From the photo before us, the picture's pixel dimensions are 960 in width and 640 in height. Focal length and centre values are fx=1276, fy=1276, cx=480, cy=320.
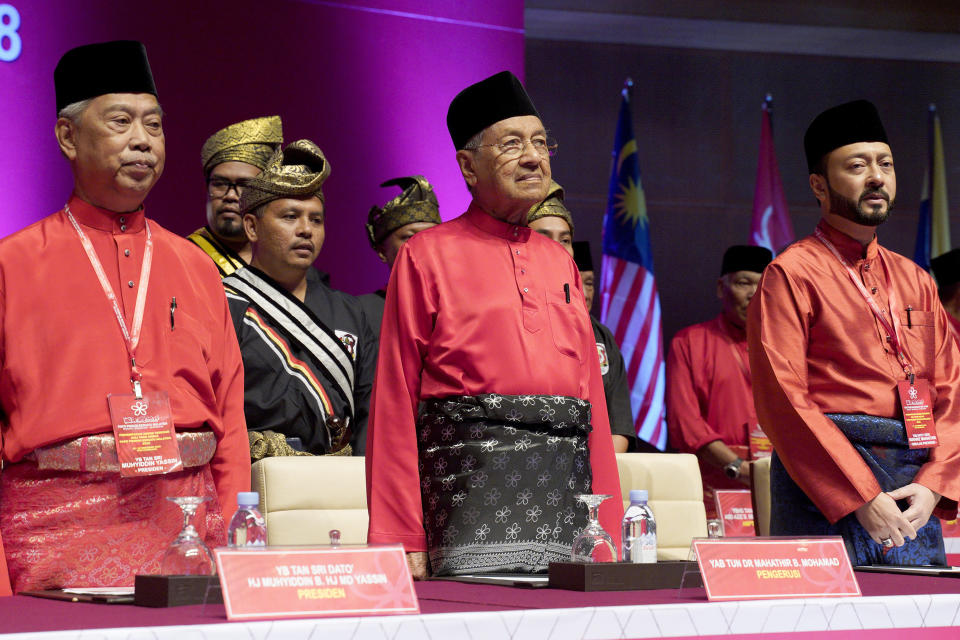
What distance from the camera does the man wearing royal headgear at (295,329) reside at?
10.9 feet

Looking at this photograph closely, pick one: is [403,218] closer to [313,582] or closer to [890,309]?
[890,309]

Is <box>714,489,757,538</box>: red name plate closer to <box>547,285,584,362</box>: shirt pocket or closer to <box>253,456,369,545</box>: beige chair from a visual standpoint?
<box>253,456,369,545</box>: beige chair

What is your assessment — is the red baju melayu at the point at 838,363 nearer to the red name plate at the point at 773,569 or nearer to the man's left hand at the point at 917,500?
the man's left hand at the point at 917,500

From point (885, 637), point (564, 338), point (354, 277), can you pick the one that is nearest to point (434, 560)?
point (564, 338)

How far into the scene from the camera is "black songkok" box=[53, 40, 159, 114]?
2.35m

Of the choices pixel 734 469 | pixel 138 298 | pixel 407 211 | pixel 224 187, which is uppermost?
pixel 224 187

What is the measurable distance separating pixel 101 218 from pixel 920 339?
179 centimetres

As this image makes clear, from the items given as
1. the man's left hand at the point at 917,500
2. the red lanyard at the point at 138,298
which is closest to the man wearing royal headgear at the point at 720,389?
the man's left hand at the point at 917,500

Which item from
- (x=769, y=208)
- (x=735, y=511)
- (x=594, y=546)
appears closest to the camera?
(x=594, y=546)

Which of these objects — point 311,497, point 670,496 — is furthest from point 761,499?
point 311,497

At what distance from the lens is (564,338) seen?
240cm

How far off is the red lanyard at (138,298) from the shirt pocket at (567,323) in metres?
0.75

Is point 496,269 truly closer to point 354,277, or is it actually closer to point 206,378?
point 206,378

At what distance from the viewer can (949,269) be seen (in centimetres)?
575
